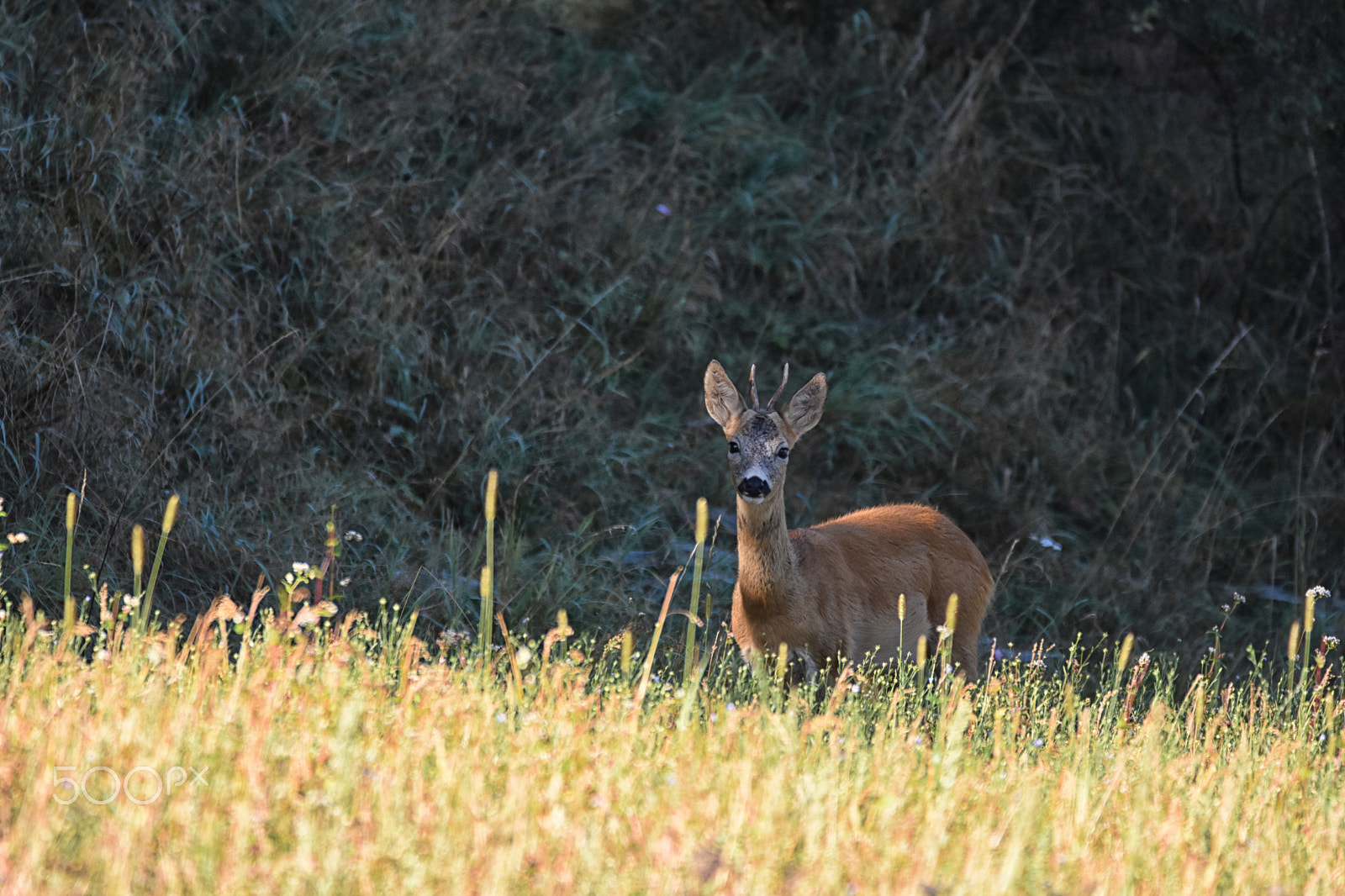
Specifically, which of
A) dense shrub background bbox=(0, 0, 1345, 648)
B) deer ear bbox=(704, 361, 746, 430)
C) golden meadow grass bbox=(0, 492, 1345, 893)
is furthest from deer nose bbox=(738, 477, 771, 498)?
dense shrub background bbox=(0, 0, 1345, 648)

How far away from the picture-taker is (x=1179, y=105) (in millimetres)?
10391

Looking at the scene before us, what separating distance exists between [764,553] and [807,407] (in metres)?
0.75

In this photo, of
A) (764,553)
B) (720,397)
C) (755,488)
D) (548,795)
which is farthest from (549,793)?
(720,397)

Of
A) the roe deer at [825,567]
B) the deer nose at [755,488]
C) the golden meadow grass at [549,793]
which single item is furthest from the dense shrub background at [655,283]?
the golden meadow grass at [549,793]

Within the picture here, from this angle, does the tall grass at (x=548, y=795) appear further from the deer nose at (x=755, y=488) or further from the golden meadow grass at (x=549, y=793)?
the deer nose at (x=755, y=488)

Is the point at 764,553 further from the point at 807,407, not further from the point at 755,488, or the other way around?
the point at 807,407

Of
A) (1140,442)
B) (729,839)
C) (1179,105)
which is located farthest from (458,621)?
(1179,105)

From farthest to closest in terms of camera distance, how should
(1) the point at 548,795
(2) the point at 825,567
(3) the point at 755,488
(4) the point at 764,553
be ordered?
(2) the point at 825,567 < (4) the point at 764,553 < (3) the point at 755,488 < (1) the point at 548,795

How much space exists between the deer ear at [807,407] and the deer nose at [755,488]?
2.03 feet

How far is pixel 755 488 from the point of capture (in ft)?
16.7

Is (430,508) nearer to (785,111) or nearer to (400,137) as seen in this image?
(400,137)

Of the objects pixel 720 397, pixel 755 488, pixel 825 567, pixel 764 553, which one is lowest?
pixel 825 567

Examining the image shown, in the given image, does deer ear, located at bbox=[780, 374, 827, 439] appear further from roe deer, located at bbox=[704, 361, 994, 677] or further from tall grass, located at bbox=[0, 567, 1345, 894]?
tall grass, located at bbox=[0, 567, 1345, 894]

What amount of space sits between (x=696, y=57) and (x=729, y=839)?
318 inches
